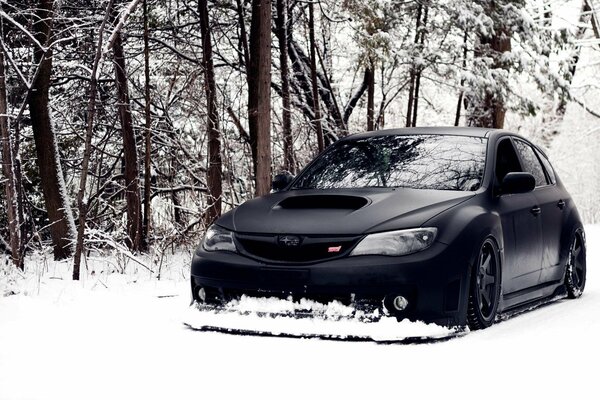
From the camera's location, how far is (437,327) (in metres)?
6.11

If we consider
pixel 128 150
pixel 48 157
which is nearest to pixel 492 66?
pixel 128 150

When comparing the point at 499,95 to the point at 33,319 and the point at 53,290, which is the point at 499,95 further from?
the point at 33,319

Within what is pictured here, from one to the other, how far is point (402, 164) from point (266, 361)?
237 centimetres

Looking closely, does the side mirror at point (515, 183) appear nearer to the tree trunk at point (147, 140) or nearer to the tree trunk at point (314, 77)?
the tree trunk at point (147, 140)

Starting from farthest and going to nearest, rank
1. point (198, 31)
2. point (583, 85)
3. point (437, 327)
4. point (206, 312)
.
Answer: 1. point (583, 85)
2. point (198, 31)
3. point (206, 312)
4. point (437, 327)

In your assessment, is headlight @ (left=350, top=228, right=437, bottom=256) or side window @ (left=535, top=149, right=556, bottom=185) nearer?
headlight @ (left=350, top=228, right=437, bottom=256)

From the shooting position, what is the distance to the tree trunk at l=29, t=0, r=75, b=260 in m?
14.1

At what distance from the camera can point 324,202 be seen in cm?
677

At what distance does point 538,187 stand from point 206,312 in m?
3.28

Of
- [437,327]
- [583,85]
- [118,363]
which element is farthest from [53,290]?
[583,85]

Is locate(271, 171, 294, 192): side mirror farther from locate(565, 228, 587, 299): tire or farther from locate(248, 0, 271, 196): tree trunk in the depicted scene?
locate(248, 0, 271, 196): tree trunk

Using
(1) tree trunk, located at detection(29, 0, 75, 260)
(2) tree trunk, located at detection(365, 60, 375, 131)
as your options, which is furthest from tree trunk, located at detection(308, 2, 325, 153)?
(1) tree trunk, located at detection(29, 0, 75, 260)

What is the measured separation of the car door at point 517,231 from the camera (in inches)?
282

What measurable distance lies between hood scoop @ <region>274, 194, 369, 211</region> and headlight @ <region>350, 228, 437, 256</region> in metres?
0.43
